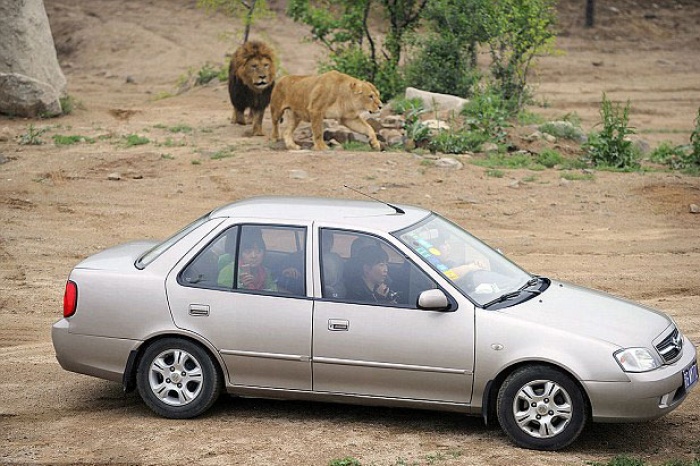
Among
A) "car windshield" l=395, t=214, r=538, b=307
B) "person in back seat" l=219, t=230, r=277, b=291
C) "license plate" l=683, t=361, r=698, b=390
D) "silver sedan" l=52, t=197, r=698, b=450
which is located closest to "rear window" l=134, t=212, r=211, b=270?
"silver sedan" l=52, t=197, r=698, b=450

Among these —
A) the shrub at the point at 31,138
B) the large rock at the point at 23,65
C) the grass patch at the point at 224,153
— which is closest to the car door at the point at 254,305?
the grass patch at the point at 224,153

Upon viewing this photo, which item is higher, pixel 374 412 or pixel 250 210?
pixel 250 210

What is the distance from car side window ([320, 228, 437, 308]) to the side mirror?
137mm

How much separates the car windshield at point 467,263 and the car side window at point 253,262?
2.25ft

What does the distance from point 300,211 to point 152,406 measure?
159 centimetres

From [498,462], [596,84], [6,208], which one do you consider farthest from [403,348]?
[596,84]

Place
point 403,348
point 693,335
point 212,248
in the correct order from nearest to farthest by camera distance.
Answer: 1. point 403,348
2. point 212,248
3. point 693,335

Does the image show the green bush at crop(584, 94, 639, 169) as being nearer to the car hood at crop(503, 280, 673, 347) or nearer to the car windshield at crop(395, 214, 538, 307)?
the car windshield at crop(395, 214, 538, 307)

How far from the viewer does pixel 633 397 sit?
19.7ft

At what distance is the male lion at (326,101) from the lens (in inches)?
622

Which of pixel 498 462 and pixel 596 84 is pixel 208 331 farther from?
pixel 596 84

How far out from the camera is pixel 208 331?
6625mm

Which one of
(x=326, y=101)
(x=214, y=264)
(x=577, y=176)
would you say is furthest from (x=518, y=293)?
(x=326, y=101)

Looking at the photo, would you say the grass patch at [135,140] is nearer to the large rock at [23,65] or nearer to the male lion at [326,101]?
the male lion at [326,101]
